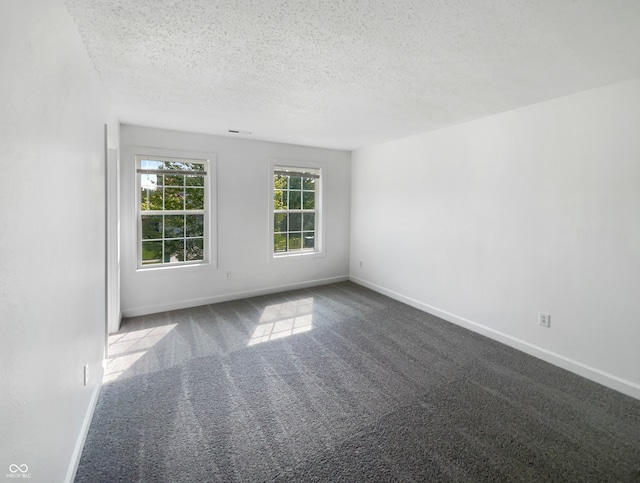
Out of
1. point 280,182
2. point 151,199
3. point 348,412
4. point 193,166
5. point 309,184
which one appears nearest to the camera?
point 348,412

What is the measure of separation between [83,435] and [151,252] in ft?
8.38

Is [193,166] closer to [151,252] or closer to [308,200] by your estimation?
[151,252]

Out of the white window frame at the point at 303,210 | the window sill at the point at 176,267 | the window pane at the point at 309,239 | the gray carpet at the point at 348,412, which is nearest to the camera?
the gray carpet at the point at 348,412

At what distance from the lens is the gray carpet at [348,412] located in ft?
5.60

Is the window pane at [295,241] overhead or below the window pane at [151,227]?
below

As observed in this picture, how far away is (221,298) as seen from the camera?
175 inches

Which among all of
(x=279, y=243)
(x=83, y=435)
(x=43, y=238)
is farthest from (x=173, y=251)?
(x=43, y=238)

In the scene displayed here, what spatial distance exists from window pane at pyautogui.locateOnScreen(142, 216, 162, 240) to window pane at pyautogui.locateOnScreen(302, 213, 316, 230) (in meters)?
2.20

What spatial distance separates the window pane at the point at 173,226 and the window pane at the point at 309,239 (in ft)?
6.50

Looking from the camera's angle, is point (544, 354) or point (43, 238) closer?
point (43, 238)

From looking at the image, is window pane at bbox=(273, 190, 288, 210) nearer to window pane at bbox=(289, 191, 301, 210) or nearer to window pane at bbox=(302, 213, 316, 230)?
window pane at bbox=(289, 191, 301, 210)

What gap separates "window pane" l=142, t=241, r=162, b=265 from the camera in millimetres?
3990

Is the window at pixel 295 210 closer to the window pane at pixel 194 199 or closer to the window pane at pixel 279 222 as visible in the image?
the window pane at pixel 279 222

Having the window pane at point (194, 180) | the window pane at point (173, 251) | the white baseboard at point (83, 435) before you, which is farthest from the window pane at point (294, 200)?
the white baseboard at point (83, 435)
